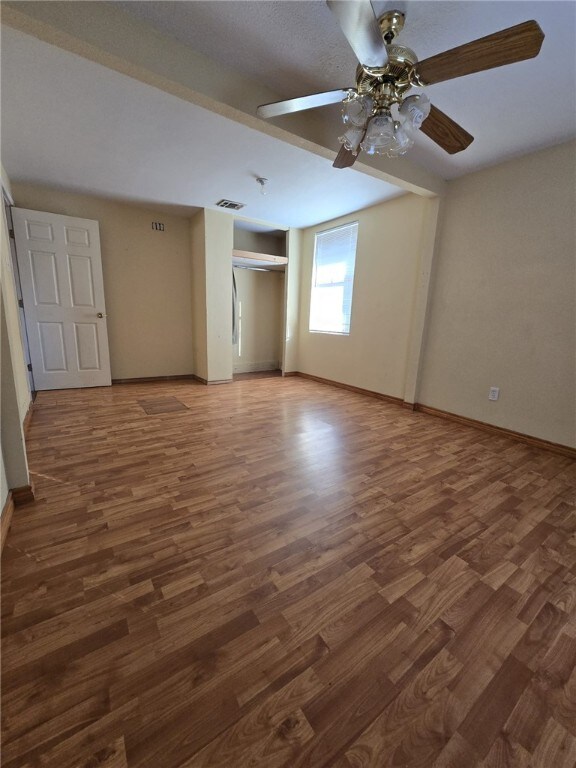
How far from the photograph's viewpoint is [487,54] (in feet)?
4.02

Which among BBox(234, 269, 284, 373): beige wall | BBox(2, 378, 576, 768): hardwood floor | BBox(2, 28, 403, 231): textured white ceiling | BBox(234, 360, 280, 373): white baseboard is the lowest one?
BBox(2, 378, 576, 768): hardwood floor

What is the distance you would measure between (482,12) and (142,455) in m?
3.25

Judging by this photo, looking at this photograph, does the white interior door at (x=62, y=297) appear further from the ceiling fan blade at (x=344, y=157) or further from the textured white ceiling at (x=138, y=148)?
the ceiling fan blade at (x=344, y=157)

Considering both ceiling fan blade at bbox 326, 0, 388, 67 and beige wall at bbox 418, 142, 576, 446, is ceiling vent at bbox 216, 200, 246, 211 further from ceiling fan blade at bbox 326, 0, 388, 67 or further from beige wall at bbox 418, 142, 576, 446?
ceiling fan blade at bbox 326, 0, 388, 67

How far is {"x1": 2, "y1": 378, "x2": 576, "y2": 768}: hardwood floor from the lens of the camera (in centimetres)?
78

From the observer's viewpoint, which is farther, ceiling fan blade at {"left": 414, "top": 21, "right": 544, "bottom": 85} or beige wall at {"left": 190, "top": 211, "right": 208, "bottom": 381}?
beige wall at {"left": 190, "top": 211, "right": 208, "bottom": 381}

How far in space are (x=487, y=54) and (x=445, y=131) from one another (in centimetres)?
55

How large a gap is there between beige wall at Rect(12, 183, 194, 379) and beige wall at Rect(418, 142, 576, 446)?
147 inches

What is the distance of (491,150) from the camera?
2.59m

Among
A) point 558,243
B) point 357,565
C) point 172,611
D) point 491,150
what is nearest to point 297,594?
point 357,565

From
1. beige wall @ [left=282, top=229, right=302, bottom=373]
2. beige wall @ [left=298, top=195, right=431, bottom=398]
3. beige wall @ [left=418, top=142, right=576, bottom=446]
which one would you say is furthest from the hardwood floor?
beige wall @ [left=282, top=229, right=302, bottom=373]

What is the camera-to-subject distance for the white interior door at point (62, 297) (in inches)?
145

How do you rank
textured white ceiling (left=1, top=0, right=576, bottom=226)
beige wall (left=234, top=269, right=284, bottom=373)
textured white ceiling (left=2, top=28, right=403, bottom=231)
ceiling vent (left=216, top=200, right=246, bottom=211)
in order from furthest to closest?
beige wall (left=234, top=269, right=284, bottom=373), ceiling vent (left=216, top=200, right=246, bottom=211), textured white ceiling (left=2, top=28, right=403, bottom=231), textured white ceiling (left=1, top=0, right=576, bottom=226)

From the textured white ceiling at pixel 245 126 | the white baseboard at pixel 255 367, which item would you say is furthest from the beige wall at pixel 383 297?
the white baseboard at pixel 255 367
